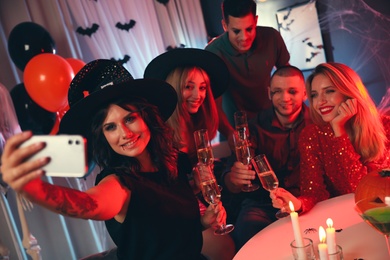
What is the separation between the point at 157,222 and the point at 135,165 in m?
0.26

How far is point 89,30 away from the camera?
14.9 feet

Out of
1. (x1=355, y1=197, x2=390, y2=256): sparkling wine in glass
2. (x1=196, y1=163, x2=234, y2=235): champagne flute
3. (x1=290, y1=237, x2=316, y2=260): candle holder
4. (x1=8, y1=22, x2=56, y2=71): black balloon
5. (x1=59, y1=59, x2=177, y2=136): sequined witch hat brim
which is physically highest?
(x1=8, y1=22, x2=56, y2=71): black balloon

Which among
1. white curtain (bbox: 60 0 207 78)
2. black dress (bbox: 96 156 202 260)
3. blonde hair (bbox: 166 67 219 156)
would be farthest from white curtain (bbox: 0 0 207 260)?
black dress (bbox: 96 156 202 260)

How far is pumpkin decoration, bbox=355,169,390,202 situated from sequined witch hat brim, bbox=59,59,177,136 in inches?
39.7

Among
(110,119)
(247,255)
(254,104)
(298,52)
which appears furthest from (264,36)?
(247,255)

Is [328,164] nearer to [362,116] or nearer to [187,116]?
[362,116]

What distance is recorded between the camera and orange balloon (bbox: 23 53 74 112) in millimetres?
3490

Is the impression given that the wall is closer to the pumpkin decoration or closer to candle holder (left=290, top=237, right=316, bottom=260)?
the pumpkin decoration

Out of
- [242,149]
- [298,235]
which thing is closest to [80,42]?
[242,149]

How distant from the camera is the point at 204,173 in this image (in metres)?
2.17

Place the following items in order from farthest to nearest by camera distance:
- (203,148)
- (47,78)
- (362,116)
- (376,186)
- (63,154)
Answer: (47,78) → (203,148) → (362,116) → (376,186) → (63,154)

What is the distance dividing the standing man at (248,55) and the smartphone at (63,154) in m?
2.70

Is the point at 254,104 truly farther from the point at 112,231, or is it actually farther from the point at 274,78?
the point at 112,231

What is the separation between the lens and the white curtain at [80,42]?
13.8ft
